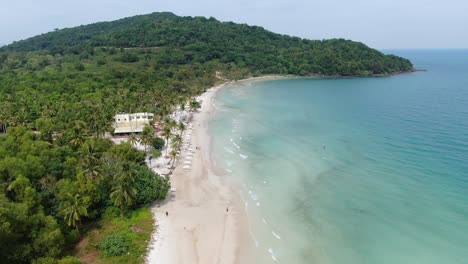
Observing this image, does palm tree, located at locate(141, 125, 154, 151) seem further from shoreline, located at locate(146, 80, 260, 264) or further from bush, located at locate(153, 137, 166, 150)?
shoreline, located at locate(146, 80, 260, 264)

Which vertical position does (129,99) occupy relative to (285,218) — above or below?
above

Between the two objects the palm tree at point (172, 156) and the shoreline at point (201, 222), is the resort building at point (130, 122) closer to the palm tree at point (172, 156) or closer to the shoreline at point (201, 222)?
the palm tree at point (172, 156)

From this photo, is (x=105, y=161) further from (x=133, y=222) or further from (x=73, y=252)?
(x=73, y=252)

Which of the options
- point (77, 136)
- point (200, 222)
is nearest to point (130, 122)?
point (77, 136)

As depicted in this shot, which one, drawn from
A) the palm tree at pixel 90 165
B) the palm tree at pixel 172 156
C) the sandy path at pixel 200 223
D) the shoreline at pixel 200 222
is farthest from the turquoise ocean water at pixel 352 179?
the palm tree at pixel 90 165

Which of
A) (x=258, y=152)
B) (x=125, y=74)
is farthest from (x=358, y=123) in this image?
(x=125, y=74)

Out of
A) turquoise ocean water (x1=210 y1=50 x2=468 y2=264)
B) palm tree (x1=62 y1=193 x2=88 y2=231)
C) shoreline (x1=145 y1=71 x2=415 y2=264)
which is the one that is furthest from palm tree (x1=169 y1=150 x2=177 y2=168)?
palm tree (x1=62 y1=193 x2=88 y2=231)
